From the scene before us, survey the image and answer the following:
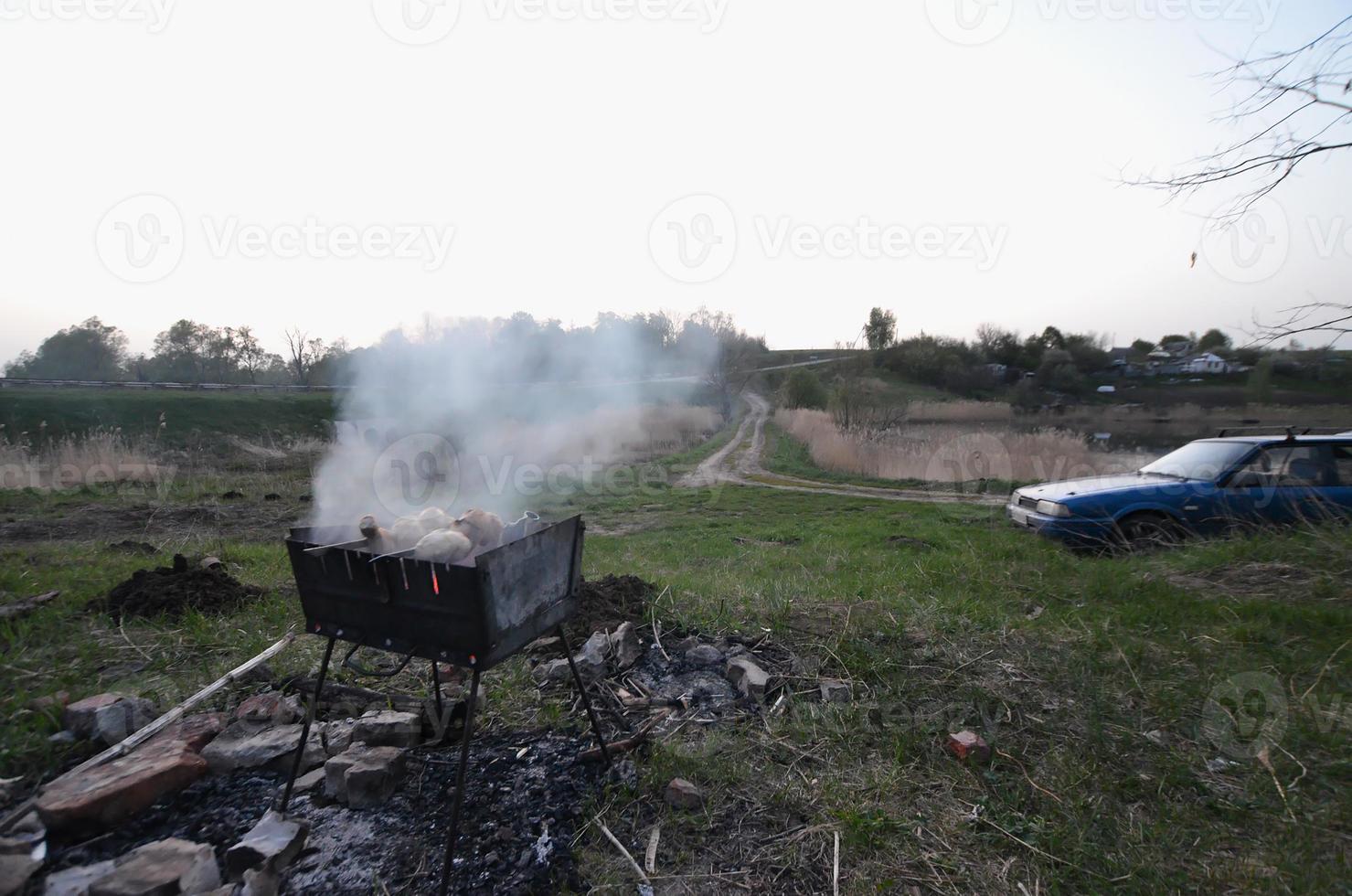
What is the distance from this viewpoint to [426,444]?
13.3 meters

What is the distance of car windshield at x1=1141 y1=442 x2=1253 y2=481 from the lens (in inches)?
A: 288

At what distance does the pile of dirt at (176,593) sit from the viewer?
16.3 ft

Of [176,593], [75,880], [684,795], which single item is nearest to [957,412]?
[684,795]

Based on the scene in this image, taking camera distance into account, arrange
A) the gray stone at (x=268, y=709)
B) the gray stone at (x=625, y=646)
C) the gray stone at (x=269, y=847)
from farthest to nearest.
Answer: the gray stone at (x=625, y=646)
the gray stone at (x=268, y=709)
the gray stone at (x=269, y=847)

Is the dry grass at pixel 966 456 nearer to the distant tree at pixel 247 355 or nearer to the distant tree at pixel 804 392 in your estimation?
the distant tree at pixel 804 392

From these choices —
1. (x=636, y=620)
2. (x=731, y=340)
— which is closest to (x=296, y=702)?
(x=636, y=620)

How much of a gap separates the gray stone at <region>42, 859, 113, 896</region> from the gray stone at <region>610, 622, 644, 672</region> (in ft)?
8.34

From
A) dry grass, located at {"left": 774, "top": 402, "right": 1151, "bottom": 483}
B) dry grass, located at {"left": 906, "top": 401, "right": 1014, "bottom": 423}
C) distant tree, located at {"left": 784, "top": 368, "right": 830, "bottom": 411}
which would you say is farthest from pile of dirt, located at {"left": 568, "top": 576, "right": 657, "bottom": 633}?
distant tree, located at {"left": 784, "top": 368, "right": 830, "bottom": 411}

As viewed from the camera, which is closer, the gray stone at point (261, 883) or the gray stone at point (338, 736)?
the gray stone at point (261, 883)

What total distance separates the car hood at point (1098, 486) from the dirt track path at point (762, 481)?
4161mm

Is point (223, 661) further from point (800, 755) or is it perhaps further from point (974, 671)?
point (974, 671)

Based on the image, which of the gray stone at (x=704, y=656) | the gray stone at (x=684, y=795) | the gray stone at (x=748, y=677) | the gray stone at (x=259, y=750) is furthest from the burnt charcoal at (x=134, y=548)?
the gray stone at (x=684, y=795)

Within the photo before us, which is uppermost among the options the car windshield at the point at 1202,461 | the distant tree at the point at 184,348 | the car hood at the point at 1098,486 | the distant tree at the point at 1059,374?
the distant tree at the point at 184,348

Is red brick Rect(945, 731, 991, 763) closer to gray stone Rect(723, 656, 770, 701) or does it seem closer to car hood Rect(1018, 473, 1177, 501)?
gray stone Rect(723, 656, 770, 701)
